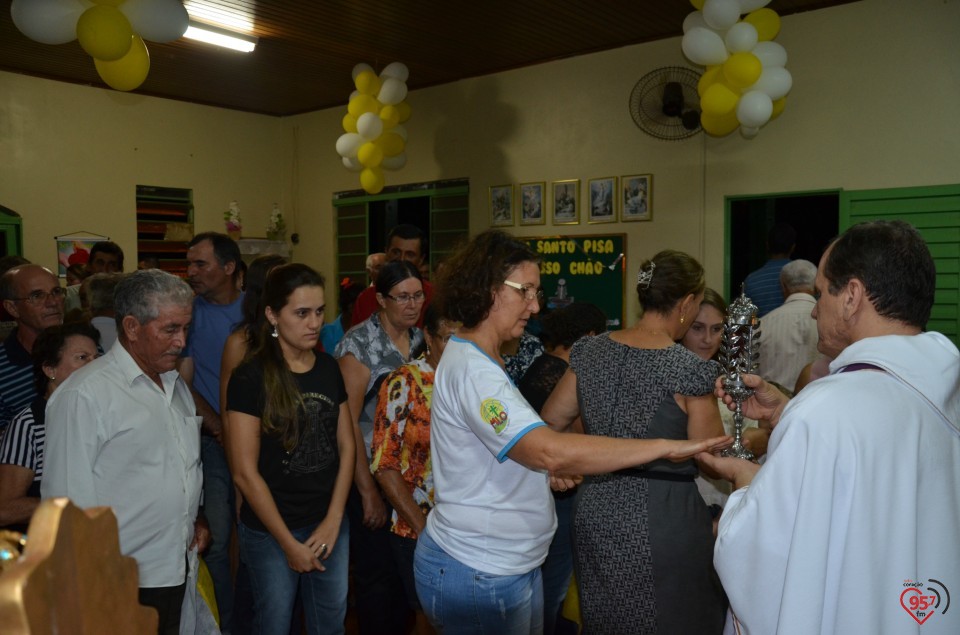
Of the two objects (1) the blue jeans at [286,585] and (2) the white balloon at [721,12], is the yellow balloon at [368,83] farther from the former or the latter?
(1) the blue jeans at [286,585]

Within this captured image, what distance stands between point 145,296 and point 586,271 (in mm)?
5215

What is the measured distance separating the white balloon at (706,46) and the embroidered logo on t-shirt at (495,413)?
13.0 feet

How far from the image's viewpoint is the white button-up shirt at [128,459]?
6.38ft

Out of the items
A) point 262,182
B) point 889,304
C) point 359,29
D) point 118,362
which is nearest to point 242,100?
point 262,182

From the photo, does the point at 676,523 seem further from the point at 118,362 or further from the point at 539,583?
the point at 118,362

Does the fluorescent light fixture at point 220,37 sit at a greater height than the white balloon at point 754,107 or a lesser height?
greater

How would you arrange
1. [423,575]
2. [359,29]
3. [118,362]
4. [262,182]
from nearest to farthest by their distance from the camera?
[423,575], [118,362], [359,29], [262,182]

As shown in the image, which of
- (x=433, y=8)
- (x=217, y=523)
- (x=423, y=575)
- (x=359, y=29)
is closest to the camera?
(x=423, y=575)

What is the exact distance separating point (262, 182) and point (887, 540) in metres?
9.32

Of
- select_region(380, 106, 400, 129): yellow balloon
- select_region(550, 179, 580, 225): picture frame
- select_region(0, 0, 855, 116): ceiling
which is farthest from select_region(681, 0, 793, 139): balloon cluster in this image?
select_region(380, 106, 400, 129): yellow balloon

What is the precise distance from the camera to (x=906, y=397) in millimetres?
1326

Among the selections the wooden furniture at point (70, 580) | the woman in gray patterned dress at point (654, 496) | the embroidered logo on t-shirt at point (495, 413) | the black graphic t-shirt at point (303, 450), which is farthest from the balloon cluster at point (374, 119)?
the wooden furniture at point (70, 580)

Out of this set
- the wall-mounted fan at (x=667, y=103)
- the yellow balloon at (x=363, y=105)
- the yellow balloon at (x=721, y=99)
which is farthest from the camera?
the yellow balloon at (x=363, y=105)

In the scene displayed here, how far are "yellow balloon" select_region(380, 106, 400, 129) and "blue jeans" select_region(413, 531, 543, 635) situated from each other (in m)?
5.29
